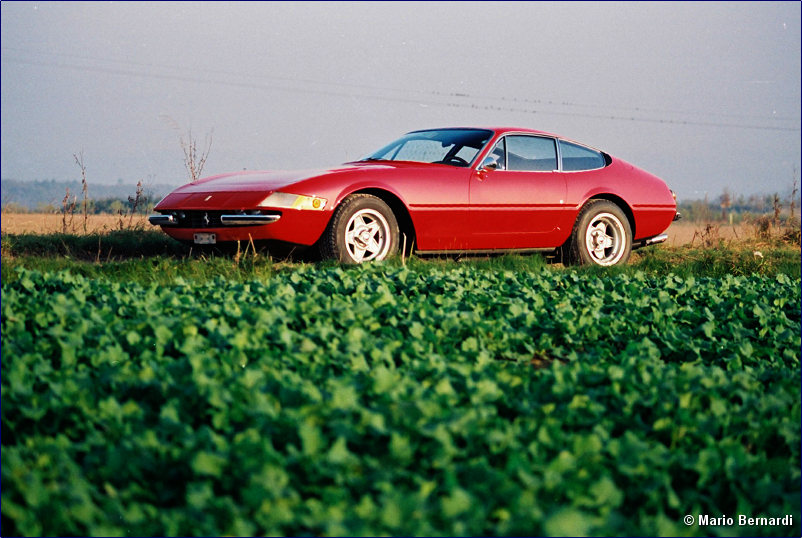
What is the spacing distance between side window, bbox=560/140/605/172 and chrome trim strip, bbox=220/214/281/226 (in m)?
3.72

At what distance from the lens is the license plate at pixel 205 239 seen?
8039 millimetres

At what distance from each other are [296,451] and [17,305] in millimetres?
3153

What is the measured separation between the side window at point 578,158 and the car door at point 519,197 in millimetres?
145

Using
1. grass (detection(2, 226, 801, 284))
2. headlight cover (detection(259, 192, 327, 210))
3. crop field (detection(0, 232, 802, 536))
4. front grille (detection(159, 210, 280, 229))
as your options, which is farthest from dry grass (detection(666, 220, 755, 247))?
crop field (detection(0, 232, 802, 536))

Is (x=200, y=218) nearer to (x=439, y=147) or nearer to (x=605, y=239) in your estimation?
(x=439, y=147)

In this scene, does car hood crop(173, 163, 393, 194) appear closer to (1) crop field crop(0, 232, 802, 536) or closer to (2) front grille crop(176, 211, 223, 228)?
(2) front grille crop(176, 211, 223, 228)

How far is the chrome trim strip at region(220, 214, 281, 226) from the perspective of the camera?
7719 mm

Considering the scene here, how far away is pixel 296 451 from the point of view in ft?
10.5

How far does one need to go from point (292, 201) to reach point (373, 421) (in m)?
4.66

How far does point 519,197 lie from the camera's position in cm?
920

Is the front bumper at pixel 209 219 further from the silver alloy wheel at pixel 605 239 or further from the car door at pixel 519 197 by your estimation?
the silver alloy wheel at pixel 605 239

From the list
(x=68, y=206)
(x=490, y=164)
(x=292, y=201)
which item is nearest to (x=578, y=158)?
(x=490, y=164)

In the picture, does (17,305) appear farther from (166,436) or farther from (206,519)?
(206,519)

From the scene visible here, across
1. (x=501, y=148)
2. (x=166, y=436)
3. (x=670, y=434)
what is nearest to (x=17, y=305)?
(x=166, y=436)
